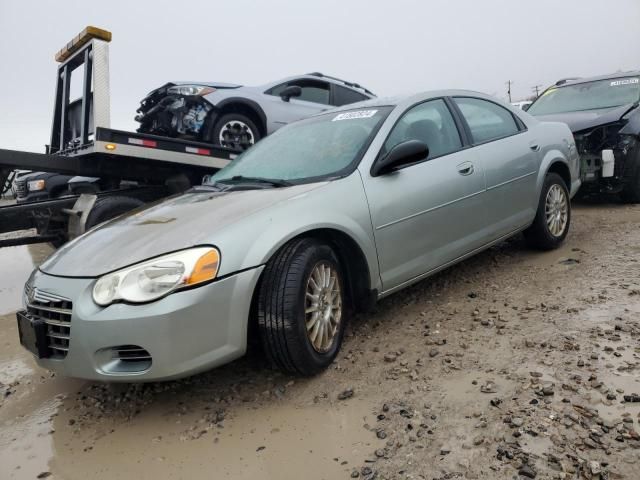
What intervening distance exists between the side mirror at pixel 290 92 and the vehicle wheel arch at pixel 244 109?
48cm

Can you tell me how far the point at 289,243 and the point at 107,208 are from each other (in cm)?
315

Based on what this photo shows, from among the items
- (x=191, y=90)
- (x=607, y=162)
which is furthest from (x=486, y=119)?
(x=191, y=90)

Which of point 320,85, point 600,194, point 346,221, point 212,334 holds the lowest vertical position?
point 600,194

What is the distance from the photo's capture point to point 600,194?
22.2 ft

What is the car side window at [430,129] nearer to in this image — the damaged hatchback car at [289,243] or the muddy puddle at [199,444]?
the damaged hatchback car at [289,243]

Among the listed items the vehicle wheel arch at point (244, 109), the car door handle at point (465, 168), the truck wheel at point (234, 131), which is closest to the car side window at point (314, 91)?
the vehicle wheel arch at point (244, 109)

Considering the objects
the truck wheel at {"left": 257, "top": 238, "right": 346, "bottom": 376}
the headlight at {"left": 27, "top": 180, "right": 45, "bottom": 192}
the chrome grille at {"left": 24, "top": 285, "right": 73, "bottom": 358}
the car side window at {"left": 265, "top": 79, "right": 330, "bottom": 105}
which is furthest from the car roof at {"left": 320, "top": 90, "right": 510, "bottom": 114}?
the headlight at {"left": 27, "top": 180, "right": 45, "bottom": 192}

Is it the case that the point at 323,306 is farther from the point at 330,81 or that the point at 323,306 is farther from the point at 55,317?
the point at 330,81

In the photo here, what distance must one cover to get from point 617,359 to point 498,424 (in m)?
0.85

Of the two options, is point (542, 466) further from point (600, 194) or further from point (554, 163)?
point (600, 194)

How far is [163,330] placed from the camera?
87.2 inches

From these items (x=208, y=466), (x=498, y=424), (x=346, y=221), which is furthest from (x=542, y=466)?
(x=346, y=221)

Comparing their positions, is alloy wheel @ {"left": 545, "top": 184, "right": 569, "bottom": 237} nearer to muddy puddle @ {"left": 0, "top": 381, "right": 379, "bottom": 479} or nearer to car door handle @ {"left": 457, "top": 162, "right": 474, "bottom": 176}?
Answer: car door handle @ {"left": 457, "top": 162, "right": 474, "bottom": 176}

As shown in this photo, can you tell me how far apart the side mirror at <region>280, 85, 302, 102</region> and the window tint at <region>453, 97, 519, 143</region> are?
10.2 ft
